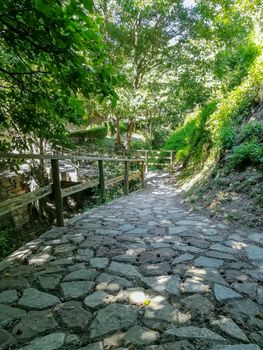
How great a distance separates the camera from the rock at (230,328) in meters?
1.64

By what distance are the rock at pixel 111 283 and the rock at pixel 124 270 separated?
0.28 feet

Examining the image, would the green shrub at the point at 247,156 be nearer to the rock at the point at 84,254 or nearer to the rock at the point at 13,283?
the rock at the point at 84,254

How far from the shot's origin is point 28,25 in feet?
5.72

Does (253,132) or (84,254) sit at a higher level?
(253,132)

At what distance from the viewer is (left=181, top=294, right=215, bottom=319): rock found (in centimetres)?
185

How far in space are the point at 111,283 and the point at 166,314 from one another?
56cm

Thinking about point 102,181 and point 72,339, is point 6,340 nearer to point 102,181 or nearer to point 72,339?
point 72,339

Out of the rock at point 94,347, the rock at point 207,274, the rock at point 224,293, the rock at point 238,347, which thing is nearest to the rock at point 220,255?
the rock at point 207,274

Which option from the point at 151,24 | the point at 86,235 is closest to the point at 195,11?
the point at 151,24

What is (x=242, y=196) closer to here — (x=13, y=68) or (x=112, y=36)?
(x=13, y=68)

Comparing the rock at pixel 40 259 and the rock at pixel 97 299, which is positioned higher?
the rock at pixel 97 299

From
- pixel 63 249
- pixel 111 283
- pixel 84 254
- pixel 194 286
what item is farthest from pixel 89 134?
pixel 194 286

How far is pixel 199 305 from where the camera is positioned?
→ 6.39 feet

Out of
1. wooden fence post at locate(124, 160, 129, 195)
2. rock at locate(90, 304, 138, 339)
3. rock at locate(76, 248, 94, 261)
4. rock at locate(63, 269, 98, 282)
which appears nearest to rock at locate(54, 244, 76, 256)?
rock at locate(76, 248, 94, 261)
